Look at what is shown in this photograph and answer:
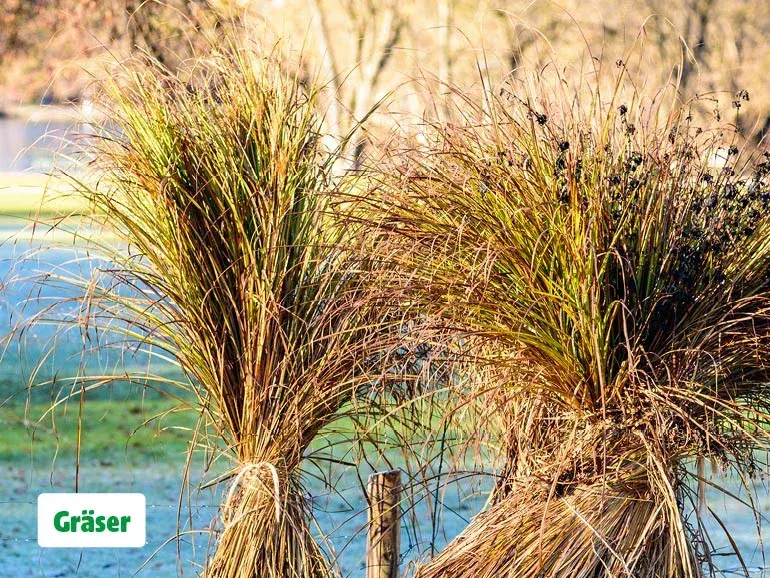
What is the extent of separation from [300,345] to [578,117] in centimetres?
90

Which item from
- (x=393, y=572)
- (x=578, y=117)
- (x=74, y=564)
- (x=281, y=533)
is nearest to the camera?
(x=578, y=117)

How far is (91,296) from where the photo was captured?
8.39 ft

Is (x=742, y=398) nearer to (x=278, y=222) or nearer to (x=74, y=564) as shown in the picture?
(x=278, y=222)

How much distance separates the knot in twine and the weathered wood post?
11.7 inches

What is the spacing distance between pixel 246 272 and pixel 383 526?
2.75 feet

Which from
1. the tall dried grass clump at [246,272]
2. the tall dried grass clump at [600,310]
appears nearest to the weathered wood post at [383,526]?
the tall dried grass clump at [246,272]

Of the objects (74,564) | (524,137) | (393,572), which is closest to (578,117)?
(524,137)

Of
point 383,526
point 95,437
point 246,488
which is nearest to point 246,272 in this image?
point 246,488

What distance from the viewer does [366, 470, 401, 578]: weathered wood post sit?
2910mm

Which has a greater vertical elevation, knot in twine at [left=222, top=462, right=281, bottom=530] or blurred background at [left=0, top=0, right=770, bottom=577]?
blurred background at [left=0, top=0, right=770, bottom=577]

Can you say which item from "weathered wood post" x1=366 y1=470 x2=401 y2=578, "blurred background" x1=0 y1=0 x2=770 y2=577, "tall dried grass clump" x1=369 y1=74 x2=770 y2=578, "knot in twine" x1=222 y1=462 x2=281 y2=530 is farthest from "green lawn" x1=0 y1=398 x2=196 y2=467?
"tall dried grass clump" x1=369 y1=74 x2=770 y2=578

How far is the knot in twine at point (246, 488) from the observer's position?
267cm

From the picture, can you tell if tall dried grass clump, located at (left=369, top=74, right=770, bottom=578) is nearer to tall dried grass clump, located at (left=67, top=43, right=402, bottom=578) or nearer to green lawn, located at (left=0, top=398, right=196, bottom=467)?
tall dried grass clump, located at (left=67, top=43, right=402, bottom=578)

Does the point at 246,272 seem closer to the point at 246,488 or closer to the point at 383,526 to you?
the point at 246,488
